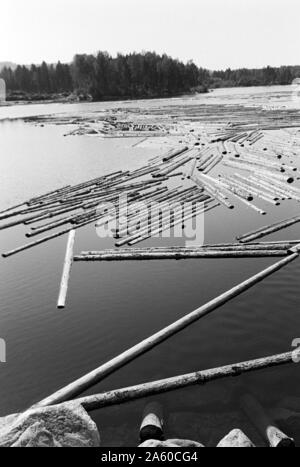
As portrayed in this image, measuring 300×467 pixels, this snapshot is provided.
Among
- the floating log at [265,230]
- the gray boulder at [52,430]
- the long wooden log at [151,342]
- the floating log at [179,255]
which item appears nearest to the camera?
the gray boulder at [52,430]

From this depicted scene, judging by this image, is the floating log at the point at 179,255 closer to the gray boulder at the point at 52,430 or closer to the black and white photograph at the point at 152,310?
the black and white photograph at the point at 152,310

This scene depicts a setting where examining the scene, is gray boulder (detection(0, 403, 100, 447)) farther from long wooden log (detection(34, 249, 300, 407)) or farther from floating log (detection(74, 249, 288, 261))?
floating log (detection(74, 249, 288, 261))

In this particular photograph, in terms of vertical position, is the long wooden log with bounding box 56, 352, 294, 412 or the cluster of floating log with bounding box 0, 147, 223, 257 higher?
the cluster of floating log with bounding box 0, 147, 223, 257

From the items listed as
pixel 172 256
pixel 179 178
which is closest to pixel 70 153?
pixel 179 178

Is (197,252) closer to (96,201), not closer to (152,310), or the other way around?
(152,310)

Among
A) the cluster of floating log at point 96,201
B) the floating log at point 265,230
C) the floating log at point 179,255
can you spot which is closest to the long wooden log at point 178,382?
the floating log at point 179,255

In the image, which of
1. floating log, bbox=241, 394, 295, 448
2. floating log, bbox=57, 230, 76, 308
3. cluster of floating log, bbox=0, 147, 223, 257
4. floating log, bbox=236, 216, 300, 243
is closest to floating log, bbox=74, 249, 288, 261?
Answer: floating log, bbox=57, 230, 76, 308

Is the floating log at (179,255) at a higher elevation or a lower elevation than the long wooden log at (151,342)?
higher
